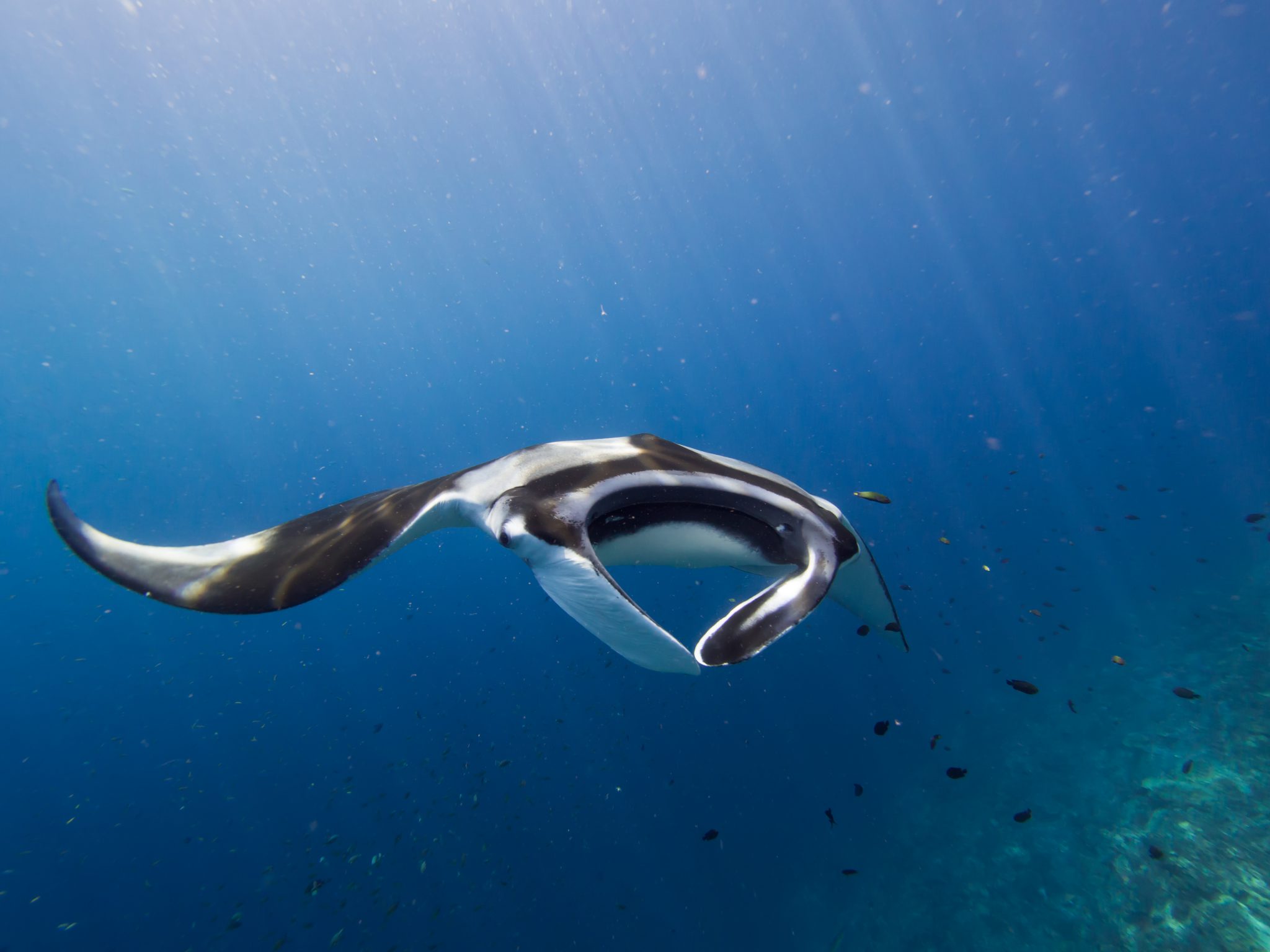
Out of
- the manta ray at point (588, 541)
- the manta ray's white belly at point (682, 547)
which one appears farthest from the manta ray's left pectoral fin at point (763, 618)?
the manta ray's white belly at point (682, 547)

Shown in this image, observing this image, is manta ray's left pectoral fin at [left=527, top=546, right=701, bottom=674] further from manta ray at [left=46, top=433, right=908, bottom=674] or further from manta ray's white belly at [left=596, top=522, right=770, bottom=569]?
manta ray's white belly at [left=596, top=522, right=770, bottom=569]

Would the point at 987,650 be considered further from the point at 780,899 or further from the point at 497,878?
the point at 497,878

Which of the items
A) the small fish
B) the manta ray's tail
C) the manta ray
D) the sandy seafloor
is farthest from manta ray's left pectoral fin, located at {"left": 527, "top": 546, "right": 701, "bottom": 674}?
the sandy seafloor

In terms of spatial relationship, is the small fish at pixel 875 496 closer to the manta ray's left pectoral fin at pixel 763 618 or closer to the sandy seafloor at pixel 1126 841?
the manta ray's left pectoral fin at pixel 763 618

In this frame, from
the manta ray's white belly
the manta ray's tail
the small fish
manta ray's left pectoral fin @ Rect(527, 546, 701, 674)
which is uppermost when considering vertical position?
the manta ray's tail

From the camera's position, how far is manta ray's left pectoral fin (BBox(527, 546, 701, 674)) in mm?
1184

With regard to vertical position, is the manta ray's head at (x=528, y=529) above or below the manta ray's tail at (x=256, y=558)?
below

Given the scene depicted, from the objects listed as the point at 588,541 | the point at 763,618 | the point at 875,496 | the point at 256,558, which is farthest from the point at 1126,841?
the point at 256,558

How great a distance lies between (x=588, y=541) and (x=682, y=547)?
800 mm

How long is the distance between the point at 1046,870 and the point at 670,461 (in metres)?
7.71

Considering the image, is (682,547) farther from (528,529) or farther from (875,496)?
(875,496)

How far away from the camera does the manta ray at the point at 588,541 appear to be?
129cm

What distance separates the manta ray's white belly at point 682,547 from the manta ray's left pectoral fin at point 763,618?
52 centimetres

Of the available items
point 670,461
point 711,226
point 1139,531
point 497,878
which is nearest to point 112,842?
point 497,878
